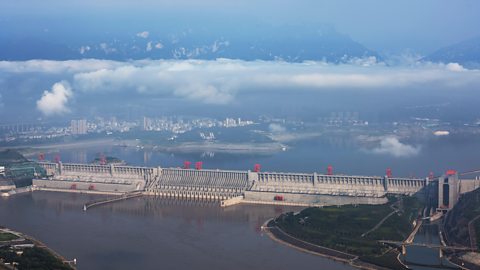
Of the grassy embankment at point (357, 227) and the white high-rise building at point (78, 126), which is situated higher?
the white high-rise building at point (78, 126)

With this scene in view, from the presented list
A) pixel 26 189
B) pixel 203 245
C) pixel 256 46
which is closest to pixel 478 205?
pixel 203 245

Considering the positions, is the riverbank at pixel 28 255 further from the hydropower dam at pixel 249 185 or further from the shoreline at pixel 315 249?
the hydropower dam at pixel 249 185

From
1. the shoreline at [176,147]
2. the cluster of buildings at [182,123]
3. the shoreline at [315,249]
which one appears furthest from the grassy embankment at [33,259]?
the cluster of buildings at [182,123]

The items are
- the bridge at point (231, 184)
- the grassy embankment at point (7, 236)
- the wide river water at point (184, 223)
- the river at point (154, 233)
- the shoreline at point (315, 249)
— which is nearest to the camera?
the shoreline at point (315, 249)

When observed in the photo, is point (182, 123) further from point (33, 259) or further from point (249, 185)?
point (33, 259)

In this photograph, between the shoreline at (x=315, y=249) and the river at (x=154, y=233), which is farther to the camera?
the river at (x=154, y=233)

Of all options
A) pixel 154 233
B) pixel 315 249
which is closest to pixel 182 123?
pixel 154 233

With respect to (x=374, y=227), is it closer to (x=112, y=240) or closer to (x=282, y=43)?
(x=112, y=240)
